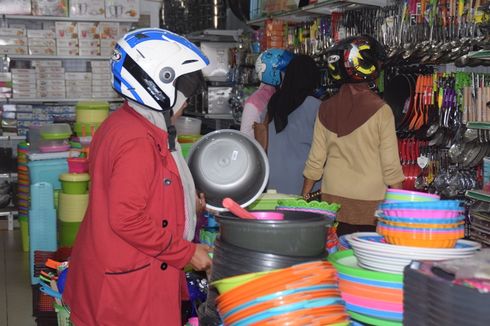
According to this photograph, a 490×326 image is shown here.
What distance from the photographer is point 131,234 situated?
6.67 feet

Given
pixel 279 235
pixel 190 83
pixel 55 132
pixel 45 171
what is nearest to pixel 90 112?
pixel 55 132

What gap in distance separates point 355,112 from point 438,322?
2.25m

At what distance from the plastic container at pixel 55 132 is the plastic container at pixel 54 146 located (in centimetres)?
4

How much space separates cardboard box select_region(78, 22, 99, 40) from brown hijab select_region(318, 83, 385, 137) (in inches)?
197

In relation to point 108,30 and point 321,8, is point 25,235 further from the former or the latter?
point 321,8

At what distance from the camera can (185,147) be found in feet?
13.8

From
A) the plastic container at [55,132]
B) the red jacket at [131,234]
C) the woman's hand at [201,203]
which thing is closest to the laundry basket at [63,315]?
the red jacket at [131,234]

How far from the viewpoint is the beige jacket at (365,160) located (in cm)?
336

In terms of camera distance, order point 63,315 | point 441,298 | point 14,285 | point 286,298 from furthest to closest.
Result: point 14,285, point 63,315, point 286,298, point 441,298

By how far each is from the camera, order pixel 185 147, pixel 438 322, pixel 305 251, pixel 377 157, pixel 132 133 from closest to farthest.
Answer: pixel 438 322 < pixel 305 251 < pixel 132 133 < pixel 377 157 < pixel 185 147

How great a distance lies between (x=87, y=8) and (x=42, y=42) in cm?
64

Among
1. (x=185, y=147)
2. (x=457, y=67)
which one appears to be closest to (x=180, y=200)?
(x=185, y=147)

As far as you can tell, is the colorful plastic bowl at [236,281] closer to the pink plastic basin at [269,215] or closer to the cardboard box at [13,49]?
the pink plastic basin at [269,215]

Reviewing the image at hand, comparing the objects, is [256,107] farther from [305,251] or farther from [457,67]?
[305,251]
